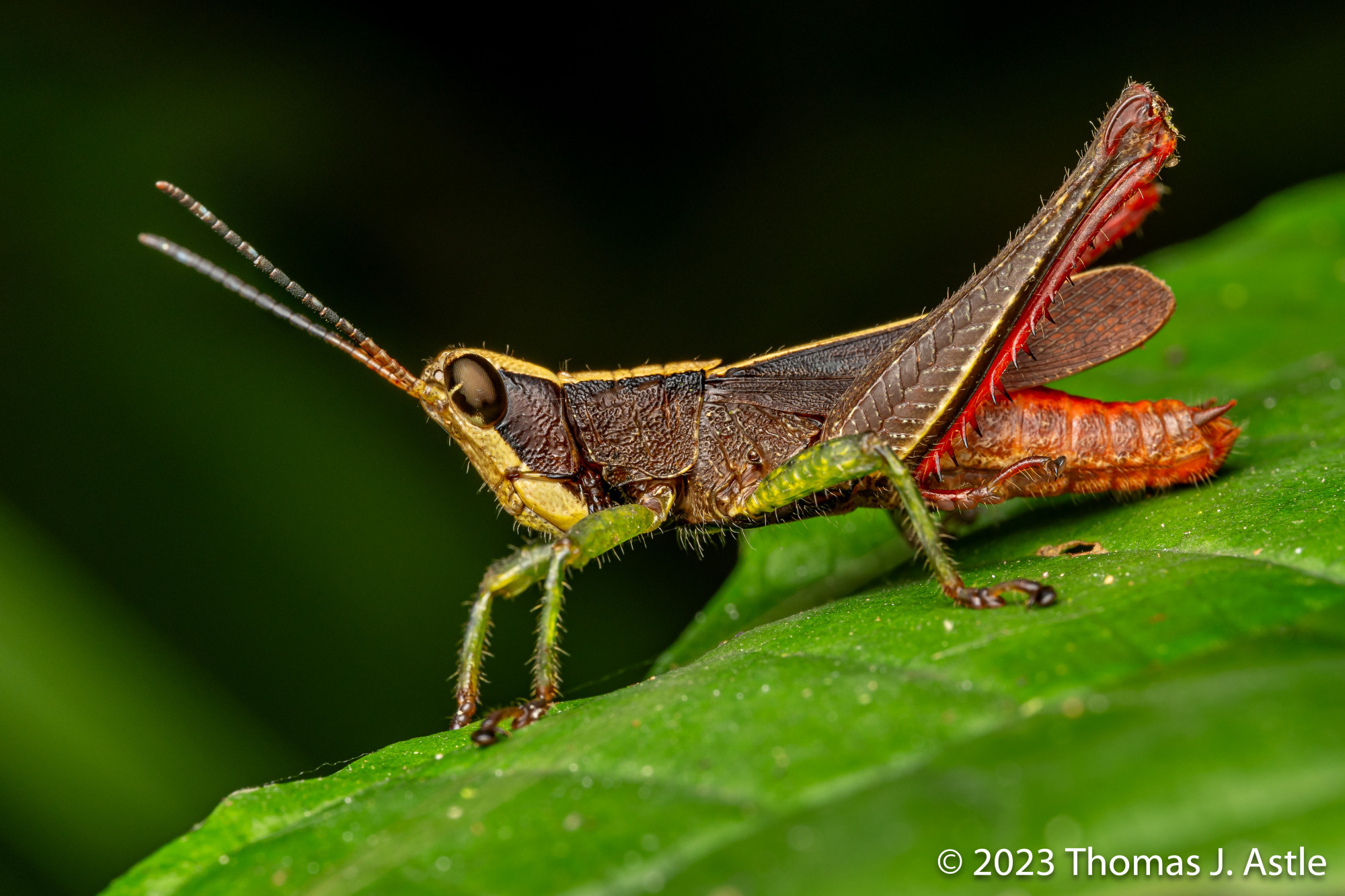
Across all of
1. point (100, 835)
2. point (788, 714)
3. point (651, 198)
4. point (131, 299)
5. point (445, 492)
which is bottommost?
point (788, 714)

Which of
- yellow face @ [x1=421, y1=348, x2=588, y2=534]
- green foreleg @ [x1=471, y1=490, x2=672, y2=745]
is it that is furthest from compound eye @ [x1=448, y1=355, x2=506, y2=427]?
green foreleg @ [x1=471, y1=490, x2=672, y2=745]

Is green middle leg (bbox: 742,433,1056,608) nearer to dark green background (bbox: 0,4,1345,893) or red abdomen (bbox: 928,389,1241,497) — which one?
red abdomen (bbox: 928,389,1241,497)

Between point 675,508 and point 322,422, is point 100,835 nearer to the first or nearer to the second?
point 322,422

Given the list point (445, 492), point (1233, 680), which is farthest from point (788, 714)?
point (445, 492)

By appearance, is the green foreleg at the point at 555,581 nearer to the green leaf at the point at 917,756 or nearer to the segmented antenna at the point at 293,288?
the green leaf at the point at 917,756

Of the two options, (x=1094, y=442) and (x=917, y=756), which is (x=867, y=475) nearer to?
(x=1094, y=442)

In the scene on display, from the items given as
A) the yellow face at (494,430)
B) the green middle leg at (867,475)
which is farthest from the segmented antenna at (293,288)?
the green middle leg at (867,475)

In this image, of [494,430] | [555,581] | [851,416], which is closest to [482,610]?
[555,581]
